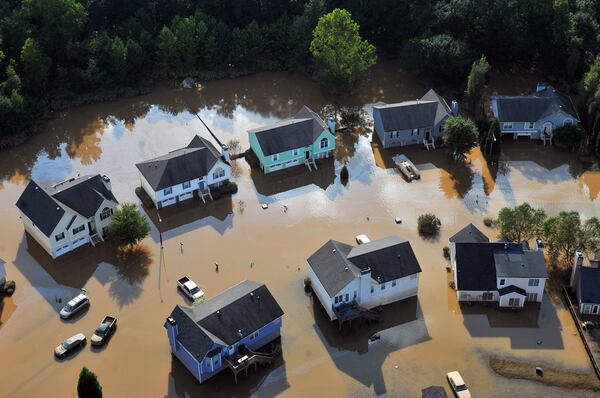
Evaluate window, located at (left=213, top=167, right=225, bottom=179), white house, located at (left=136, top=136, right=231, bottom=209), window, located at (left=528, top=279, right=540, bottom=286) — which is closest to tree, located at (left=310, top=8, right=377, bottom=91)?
white house, located at (left=136, top=136, right=231, bottom=209)

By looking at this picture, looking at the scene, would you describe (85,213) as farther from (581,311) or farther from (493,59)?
(493,59)

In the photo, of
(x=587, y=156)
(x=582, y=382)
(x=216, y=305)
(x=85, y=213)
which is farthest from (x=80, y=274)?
(x=587, y=156)

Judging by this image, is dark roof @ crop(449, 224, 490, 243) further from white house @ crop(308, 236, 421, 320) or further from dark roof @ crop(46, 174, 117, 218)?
dark roof @ crop(46, 174, 117, 218)

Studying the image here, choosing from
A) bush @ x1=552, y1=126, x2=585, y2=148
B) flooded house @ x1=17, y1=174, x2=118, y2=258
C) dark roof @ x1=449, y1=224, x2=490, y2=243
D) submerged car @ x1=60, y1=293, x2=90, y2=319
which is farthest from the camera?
bush @ x1=552, y1=126, x2=585, y2=148

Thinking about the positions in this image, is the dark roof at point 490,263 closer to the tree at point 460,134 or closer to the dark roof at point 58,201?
the tree at point 460,134

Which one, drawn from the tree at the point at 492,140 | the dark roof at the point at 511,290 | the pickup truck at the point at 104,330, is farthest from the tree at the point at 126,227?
the tree at the point at 492,140
